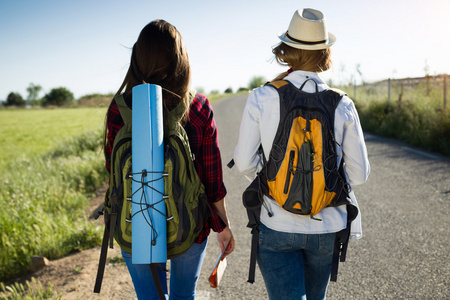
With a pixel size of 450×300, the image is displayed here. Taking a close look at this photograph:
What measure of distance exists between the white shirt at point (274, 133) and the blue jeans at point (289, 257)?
0.12ft

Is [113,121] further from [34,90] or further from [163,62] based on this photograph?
[34,90]

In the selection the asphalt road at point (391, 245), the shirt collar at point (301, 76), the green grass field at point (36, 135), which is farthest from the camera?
the green grass field at point (36, 135)

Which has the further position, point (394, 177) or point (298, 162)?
point (394, 177)

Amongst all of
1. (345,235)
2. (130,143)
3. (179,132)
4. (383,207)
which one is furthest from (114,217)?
(383,207)

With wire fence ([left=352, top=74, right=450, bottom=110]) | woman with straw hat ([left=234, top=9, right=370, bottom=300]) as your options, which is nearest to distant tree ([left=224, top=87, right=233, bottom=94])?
wire fence ([left=352, top=74, right=450, bottom=110])

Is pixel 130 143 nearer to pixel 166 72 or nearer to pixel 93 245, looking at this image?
pixel 166 72

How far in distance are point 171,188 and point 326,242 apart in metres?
0.73

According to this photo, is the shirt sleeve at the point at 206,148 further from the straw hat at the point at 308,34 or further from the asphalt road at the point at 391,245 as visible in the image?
the asphalt road at the point at 391,245

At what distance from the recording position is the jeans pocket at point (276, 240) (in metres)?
1.55

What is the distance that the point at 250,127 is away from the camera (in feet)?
5.25

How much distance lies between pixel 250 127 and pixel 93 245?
3.09 meters

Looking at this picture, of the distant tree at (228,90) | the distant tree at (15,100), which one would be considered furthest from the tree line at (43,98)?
the distant tree at (228,90)

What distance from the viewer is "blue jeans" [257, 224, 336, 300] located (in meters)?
1.55

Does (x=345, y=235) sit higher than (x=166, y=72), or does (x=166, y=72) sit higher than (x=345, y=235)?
(x=166, y=72)
